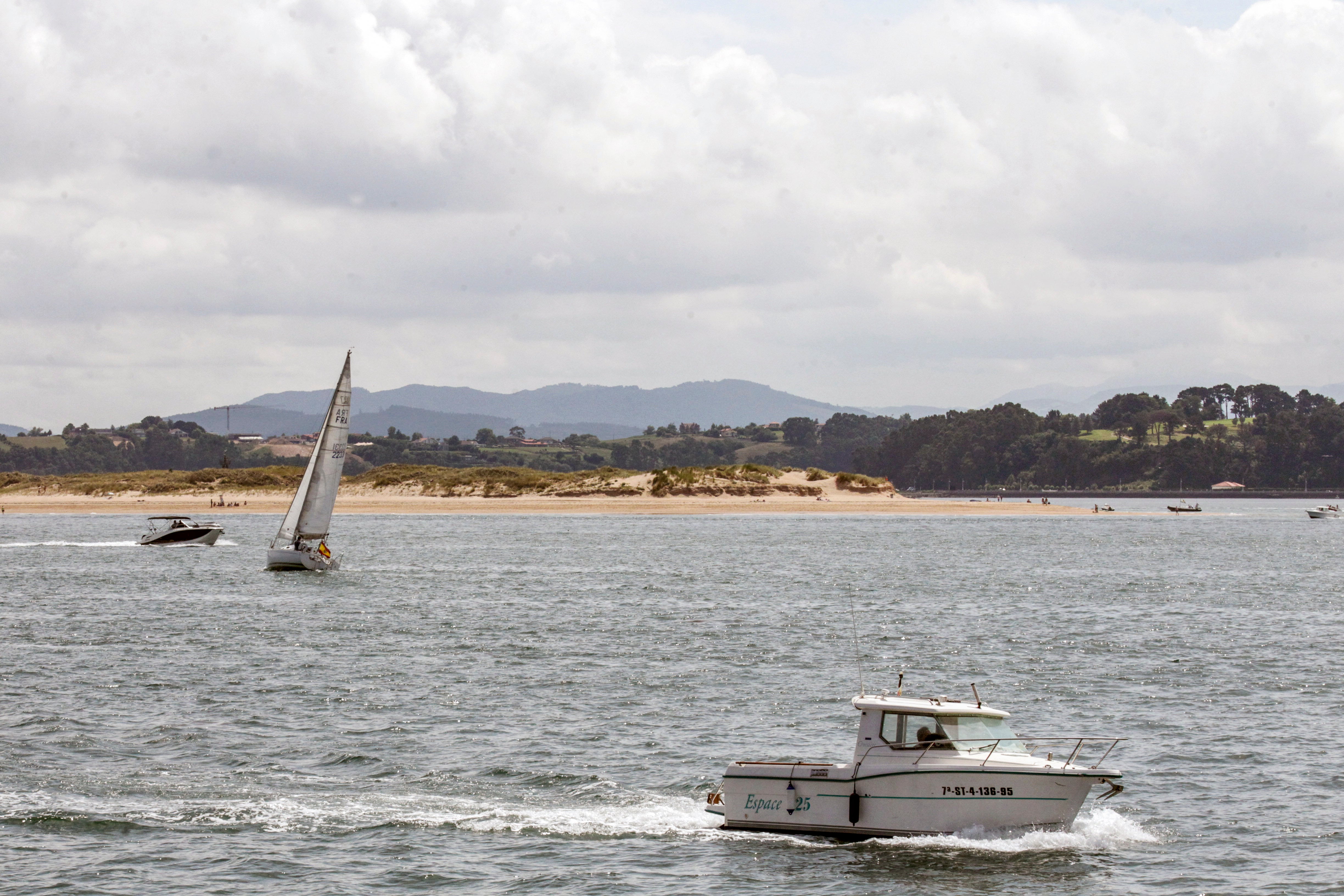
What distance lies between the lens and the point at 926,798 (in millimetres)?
24062

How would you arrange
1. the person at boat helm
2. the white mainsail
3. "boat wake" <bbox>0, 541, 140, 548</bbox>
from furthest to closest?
"boat wake" <bbox>0, 541, 140, 548</bbox> → the white mainsail → the person at boat helm

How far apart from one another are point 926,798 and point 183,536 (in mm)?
95562

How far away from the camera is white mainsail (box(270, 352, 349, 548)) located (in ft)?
268

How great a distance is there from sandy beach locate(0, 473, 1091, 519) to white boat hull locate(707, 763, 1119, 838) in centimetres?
14095

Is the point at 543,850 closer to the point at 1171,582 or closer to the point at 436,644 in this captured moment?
the point at 436,644

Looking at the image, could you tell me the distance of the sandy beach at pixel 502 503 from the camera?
16925cm

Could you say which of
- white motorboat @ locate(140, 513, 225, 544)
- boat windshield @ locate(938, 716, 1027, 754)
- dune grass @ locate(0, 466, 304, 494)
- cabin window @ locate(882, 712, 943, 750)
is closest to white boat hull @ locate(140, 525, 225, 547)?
white motorboat @ locate(140, 513, 225, 544)

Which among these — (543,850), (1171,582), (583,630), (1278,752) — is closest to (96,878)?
(543,850)

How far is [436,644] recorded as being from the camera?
50969 millimetres

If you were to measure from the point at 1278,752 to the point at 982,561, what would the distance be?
67.4 meters

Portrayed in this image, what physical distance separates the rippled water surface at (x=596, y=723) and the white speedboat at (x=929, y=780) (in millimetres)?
416

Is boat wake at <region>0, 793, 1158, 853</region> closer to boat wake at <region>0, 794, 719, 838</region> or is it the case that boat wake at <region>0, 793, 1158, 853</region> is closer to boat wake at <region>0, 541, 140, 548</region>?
boat wake at <region>0, 794, 719, 838</region>

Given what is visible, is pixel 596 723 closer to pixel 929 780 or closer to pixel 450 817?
pixel 450 817

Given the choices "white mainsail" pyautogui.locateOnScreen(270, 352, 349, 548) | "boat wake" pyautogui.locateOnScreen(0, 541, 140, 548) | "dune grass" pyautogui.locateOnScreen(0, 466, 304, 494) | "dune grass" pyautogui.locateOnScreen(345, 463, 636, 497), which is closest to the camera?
"white mainsail" pyautogui.locateOnScreen(270, 352, 349, 548)
